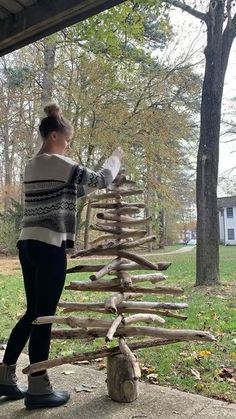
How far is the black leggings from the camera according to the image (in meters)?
2.17

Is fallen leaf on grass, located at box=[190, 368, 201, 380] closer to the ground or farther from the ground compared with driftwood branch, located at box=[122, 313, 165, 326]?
closer to the ground

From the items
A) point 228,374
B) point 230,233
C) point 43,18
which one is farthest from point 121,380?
point 230,233

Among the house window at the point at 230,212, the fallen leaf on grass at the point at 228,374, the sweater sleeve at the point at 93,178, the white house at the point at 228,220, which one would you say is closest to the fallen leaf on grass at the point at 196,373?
the fallen leaf on grass at the point at 228,374

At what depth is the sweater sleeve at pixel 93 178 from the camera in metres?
2.18

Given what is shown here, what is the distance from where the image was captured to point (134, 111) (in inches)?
574

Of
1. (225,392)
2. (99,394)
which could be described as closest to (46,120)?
(99,394)

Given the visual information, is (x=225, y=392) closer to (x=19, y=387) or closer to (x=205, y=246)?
(x=19, y=387)

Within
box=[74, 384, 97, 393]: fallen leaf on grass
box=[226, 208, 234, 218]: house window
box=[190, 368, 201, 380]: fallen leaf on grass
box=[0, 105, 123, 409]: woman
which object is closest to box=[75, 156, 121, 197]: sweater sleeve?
box=[0, 105, 123, 409]: woman

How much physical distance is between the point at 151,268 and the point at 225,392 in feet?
2.73

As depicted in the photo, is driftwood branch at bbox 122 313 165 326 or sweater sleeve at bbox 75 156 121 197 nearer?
sweater sleeve at bbox 75 156 121 197

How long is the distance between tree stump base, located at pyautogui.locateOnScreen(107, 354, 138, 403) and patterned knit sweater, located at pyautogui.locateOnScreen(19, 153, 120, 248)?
26.4 inches

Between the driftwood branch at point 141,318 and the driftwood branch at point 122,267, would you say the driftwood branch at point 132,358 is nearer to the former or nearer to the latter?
the driftwood branch at point 141,318

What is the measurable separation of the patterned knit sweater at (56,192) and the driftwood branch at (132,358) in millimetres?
605

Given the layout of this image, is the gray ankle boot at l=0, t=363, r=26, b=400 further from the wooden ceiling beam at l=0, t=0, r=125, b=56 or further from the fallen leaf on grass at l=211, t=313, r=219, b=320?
the fallen leaf on grass at l=211, t=313, r=219, b=320
